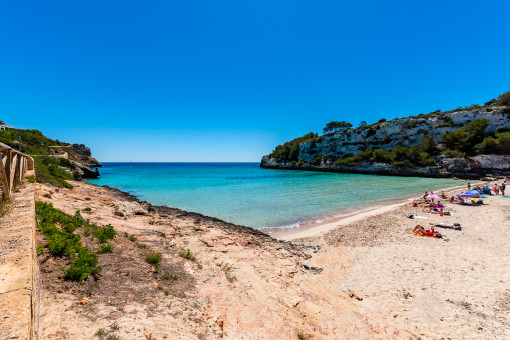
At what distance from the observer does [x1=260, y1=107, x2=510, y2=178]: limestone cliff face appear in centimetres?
4925

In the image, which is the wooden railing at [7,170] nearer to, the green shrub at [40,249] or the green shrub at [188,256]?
the green shrub at [40,249]

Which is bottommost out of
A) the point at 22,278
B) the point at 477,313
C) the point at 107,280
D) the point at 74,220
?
the point at 477,313

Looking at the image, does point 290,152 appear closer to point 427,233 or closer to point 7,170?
point 427,233

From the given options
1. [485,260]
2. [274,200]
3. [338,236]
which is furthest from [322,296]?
[274,200]

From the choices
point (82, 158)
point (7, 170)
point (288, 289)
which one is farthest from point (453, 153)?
point (82, 158)

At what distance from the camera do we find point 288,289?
6.60 metres

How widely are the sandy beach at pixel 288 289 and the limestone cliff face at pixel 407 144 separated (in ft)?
172

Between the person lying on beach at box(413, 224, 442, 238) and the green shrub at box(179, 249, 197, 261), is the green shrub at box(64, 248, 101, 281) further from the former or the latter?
the person lying on beach at box(413, 224, 442, 238)

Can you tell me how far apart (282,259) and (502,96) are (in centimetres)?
9274

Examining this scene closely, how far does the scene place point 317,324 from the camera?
16.8ft

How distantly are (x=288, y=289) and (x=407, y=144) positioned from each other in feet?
263

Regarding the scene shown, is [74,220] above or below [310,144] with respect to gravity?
below

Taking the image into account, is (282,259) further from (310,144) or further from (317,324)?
(310,144)

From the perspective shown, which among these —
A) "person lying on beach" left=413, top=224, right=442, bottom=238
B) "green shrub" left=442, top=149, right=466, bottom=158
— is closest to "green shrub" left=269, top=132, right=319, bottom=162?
"green shrub" left=442, top=149, right=466, bottom=158
